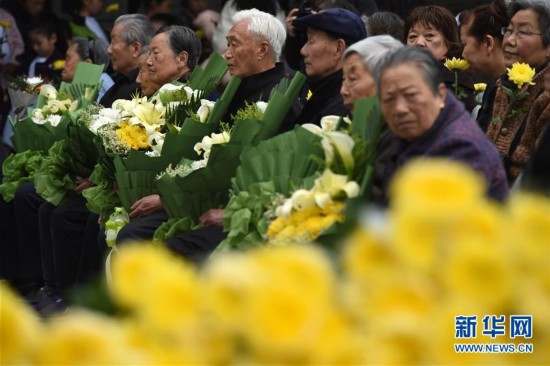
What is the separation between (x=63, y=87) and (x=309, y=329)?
668 centimetres

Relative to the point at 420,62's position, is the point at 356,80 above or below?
below

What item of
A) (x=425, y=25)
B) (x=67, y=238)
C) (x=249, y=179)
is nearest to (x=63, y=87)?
(x=67, y=238)

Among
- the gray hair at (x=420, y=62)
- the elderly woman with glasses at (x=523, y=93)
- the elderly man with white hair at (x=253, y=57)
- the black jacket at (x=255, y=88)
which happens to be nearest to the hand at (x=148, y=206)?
the elderly man with white hair at (x=253, y=57)

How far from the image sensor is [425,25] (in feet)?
20.2

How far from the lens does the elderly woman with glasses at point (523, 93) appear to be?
197 inches

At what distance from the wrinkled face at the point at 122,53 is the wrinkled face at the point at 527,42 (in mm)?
3373

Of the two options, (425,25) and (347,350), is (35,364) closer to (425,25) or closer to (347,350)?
(347,350)

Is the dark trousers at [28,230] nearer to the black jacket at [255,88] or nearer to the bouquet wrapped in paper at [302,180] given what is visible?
the black jacket at [255,88]

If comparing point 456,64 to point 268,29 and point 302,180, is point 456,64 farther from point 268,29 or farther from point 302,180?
point 302,180

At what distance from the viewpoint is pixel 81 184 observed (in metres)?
7.01

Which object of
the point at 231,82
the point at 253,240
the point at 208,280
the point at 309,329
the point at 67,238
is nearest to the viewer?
the point at 309,329

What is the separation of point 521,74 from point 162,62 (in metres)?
2.70

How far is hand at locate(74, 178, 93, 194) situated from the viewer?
22.9 feet

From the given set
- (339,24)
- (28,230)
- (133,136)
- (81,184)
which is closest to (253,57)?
(339,24)
